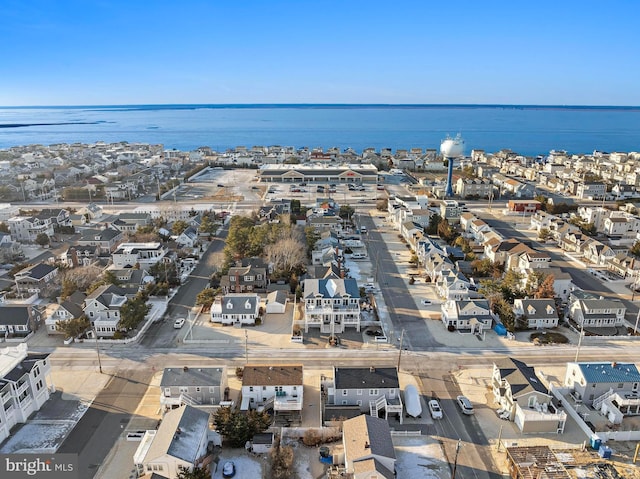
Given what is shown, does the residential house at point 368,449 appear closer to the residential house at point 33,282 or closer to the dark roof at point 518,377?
the dark roof at point 518,377

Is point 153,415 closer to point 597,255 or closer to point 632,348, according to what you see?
point 632,348

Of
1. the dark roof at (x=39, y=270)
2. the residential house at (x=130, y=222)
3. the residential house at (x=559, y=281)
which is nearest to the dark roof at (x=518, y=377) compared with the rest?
the residential house at (x=559, y=281)

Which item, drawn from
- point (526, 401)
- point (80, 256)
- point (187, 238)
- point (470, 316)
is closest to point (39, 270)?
point (80, 256)

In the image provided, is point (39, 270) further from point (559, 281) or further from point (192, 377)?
point (559, 281)

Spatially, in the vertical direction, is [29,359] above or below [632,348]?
above

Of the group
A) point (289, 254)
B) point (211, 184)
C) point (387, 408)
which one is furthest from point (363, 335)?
point (211, 184)

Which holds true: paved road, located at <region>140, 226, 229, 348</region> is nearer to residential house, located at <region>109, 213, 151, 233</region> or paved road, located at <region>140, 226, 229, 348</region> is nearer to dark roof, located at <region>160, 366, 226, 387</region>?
dark roof, located at <region>160, 366, 226, 387</region>

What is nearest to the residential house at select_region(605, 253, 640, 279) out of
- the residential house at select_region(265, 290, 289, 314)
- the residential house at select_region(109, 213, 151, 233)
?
the residential house at select_region(265, 290, 289, 314)
